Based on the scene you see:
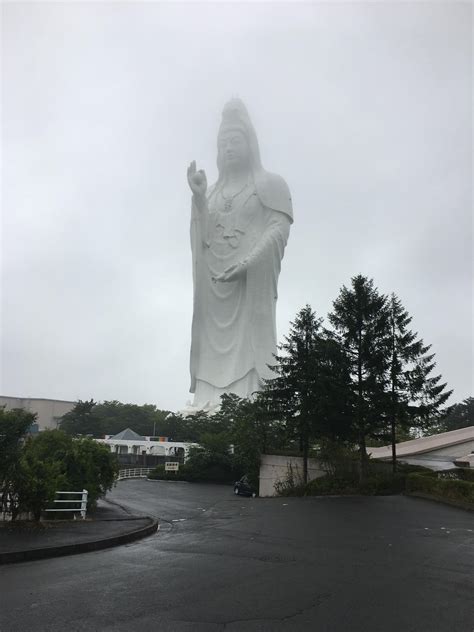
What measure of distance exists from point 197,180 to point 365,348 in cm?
1898

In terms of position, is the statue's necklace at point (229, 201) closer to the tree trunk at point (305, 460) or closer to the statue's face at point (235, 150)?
the statue's face at point (235, 150)

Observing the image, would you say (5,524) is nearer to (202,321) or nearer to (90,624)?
(90,624)

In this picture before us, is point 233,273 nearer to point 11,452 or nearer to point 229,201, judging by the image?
point 229,201

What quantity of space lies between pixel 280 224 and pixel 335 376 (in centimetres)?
2137

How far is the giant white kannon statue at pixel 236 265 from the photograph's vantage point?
116 ft

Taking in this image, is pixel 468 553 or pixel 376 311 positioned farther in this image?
pixel 376 311

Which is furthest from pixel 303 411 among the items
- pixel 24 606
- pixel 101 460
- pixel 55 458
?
pixel 24 606

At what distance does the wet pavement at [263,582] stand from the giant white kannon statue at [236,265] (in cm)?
2591

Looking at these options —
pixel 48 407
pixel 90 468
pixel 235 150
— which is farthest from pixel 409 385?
pixel 48 407

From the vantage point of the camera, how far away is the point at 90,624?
13.7 feet

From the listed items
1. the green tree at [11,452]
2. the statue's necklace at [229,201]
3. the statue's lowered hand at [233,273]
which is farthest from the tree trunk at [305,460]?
the statue's necklace at [229,201]

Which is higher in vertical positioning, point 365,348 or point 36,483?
point 365,348

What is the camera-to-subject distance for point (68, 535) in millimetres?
8133

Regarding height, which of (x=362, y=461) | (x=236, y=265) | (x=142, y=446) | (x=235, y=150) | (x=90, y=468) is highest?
(x=235, y=150)
